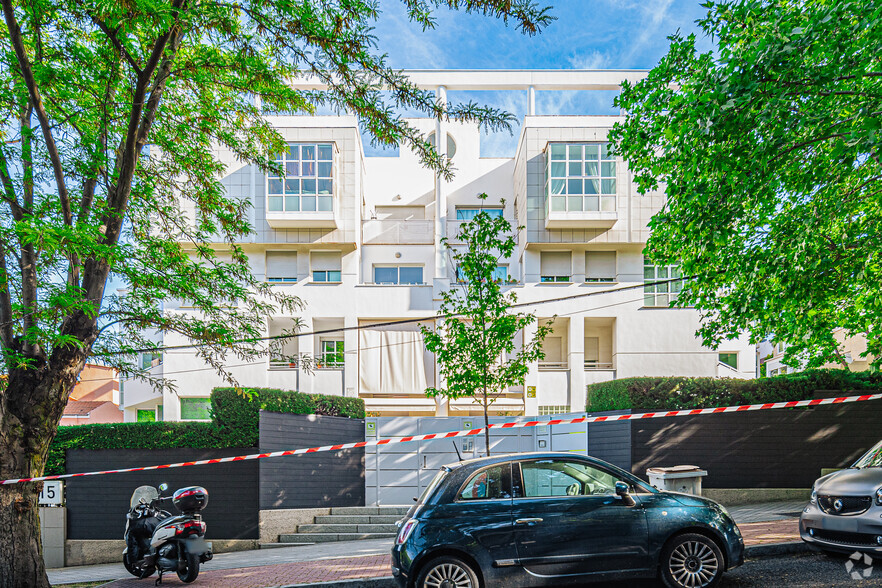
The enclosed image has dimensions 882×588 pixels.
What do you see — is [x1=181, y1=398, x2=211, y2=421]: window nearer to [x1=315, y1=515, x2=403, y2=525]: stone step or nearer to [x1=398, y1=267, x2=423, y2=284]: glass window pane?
[x1=398, y1=267, x2=423, y2=284]: glass window pane

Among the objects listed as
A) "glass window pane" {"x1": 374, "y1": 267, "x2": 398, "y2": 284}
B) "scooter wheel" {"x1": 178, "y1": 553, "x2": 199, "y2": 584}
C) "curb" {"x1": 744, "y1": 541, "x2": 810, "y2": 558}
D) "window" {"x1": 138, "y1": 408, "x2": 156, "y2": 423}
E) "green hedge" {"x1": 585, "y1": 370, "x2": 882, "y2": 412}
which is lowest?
"window" {"x1": 138, "y1": 408, "x2": 156, "y2": 423}

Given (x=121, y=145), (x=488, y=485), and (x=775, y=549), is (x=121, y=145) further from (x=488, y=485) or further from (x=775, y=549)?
(x=775, y=549)

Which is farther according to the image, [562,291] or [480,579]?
[562,291]

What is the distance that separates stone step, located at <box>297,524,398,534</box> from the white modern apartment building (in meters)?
12.1

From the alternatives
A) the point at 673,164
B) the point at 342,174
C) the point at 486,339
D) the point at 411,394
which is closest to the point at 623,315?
the point at 411,394

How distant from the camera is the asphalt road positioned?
21.6 feet

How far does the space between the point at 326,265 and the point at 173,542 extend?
19.8m

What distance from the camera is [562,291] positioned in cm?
2794

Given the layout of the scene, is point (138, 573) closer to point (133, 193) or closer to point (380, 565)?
point (380, 565)

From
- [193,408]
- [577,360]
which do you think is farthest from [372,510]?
[193,408]

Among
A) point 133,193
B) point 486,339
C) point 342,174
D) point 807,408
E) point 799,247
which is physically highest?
point 342,174

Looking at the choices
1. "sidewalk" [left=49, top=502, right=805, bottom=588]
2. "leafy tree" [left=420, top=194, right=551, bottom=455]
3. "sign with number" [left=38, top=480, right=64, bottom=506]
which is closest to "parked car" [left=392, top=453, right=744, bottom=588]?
"sidewalk" [left=49, top=502, right=805, bottom=588]

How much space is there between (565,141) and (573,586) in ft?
76.1

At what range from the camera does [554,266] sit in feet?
95.8
